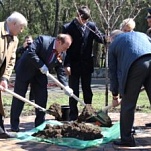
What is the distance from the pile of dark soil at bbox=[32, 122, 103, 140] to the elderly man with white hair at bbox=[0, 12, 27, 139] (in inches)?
23.2

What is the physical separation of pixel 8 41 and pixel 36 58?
631 millimetres

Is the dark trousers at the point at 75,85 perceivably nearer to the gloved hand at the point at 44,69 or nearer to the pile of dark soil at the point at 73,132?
the gloved hand at the point at 44,69

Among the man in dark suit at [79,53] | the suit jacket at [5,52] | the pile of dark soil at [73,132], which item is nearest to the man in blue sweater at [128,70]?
the pile of dark soil at [73,132]

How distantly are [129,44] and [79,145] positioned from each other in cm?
149

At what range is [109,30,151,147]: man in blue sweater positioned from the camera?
5.30m

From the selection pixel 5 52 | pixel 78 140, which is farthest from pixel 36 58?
pixel 78 140

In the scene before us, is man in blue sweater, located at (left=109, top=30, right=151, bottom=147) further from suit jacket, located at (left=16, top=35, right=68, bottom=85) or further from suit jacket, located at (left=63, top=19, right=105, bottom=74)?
suit jacket, located at (left=63, top=19, right=105, bottom=74)

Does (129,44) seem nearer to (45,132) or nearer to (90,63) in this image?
(45,132)

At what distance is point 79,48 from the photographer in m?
7.71

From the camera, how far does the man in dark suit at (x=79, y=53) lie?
765cm

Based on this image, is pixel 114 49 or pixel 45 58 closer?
pixel 114 49

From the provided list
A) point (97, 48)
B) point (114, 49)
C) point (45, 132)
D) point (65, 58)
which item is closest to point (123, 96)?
point (114, 49)

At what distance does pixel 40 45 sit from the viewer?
652 centimetres

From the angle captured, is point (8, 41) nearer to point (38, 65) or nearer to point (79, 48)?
point (38, 65)
